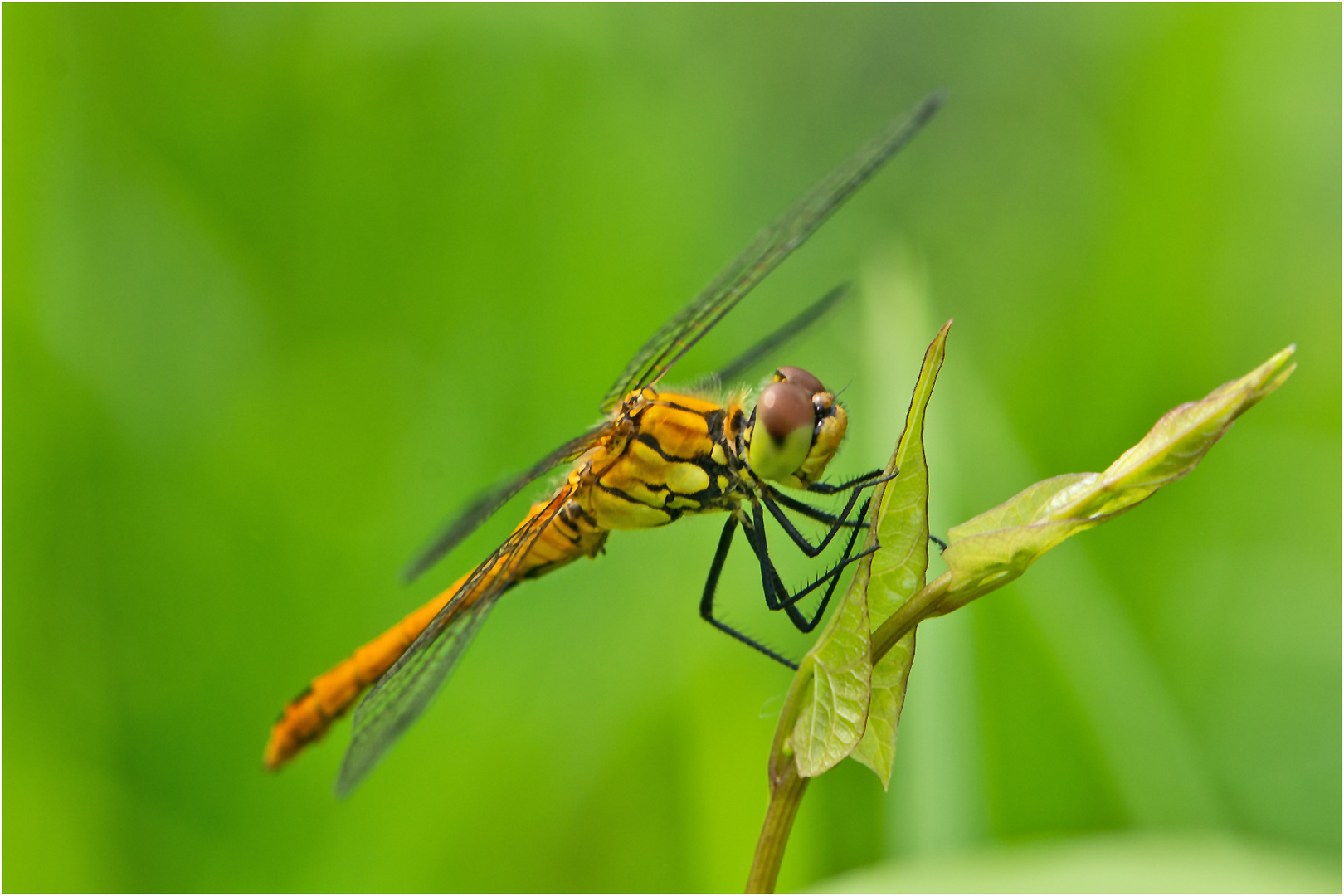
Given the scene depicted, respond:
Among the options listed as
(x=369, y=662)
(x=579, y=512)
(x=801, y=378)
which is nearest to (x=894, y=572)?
(x=801, y=378)

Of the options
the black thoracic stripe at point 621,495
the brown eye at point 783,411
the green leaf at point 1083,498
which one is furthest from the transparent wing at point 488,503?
the green leaf at point 1083,498

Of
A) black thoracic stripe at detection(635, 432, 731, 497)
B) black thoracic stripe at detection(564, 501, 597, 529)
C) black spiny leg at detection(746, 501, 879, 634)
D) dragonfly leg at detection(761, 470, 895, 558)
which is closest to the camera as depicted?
black spiny leg at detection(746, 501, 879, 634)

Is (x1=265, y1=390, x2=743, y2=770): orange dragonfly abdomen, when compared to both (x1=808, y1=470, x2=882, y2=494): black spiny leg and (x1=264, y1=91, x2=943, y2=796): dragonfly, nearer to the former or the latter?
(x1=264, y1=91, x2=943, y2=796): dragonfly

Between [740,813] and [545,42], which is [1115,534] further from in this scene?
[545,42]

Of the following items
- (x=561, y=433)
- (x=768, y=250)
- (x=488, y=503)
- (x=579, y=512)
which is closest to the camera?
(x=488, y=503)

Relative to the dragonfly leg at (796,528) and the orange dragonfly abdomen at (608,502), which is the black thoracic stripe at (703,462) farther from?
the dragonfly leg at (796,528)

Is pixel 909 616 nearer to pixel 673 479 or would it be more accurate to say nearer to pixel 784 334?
pixel 673 479

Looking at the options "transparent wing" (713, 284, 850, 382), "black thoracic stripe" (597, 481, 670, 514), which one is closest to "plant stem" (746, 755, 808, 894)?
"black thoracic stripe" (597, 481, 670, 514)
